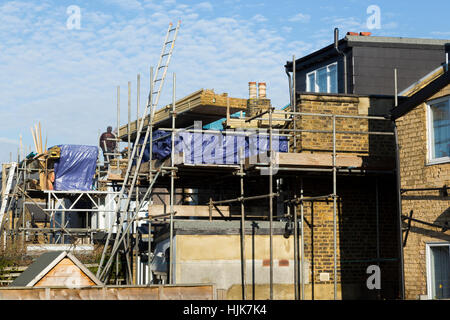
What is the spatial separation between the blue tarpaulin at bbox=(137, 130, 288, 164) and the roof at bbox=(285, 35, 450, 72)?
584 centimetres

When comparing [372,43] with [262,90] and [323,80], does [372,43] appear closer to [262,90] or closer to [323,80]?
[323,80]

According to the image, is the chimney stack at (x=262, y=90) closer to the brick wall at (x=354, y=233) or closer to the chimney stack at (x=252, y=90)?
the chimney stack at (x=252, y=90)

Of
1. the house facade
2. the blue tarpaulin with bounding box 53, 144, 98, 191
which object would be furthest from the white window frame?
the blue tarpaulin with bounding box 53, 144, 98, 191

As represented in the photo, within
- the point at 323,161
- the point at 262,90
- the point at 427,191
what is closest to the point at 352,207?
the point at 323,161

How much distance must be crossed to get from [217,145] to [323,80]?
25.9 feet

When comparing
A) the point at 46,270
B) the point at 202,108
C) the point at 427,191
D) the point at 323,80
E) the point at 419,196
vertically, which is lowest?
the point at 46,270

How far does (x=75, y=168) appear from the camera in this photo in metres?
30.2

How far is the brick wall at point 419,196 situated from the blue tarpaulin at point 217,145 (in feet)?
14.1

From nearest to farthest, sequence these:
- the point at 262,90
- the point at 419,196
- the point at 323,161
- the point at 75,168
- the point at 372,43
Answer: the point at 419,196 < the point at 323,161 < the point at 372,43 < the point at 262,90 < the point at 75,168

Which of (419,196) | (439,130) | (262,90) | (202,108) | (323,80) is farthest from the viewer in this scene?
(202,108)

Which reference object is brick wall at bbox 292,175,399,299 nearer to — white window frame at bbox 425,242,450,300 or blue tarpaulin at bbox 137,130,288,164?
blue tarpaulin at bbox 137,130,288,164
